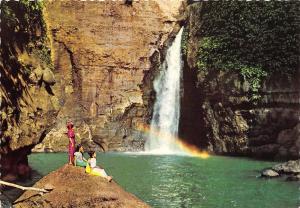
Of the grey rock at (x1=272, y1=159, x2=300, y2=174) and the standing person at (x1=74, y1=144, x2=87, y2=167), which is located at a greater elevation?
the standing person at (x1=74, y1=144, x2=87, y2=167)

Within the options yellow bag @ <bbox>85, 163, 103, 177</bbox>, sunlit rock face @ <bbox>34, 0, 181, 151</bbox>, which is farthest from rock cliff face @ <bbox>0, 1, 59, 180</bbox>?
sunlit rock face @ <bbox>34, 0, 181, 151</bbox>

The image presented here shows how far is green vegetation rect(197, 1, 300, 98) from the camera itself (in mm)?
30266

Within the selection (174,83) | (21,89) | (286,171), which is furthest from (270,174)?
(174,83)

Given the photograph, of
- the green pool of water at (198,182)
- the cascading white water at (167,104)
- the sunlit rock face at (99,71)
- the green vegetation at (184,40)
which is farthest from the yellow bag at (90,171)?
the green vegetation at (184,40)

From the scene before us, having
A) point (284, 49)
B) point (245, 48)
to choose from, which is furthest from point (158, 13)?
point (284, 49)

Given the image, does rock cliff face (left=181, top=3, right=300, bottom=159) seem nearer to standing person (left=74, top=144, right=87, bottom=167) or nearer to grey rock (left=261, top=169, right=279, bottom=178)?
grey rock (left=261, top=169, right=279, bottom=178)

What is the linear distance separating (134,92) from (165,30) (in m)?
6.17

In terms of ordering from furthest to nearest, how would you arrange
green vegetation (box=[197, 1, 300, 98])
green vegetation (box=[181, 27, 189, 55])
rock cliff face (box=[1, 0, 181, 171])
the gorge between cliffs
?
green vegetation (box=[181, 27, 189, 55])
rock cliff face (box=[1, 0, 181, 171])
green vegetation (box=[197, 1, 300, 98])
the gorge between cliffs

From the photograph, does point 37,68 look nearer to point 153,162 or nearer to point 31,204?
point 31,204

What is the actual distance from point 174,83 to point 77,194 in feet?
91.2

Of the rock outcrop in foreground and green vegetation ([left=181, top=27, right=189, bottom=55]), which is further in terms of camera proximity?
green vegetation ([left=181, top=27, right=189, bottom=55])

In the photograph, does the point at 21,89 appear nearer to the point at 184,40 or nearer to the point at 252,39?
Answer: the point at 252,39

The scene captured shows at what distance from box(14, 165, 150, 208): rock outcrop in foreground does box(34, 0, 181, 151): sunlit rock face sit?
80.4 ft

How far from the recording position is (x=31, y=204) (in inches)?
470
